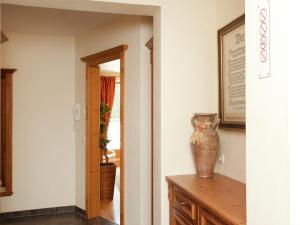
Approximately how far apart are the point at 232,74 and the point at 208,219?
1.09 m

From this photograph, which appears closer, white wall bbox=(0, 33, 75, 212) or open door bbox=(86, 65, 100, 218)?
open door bbox=(86, 65, 100, 218)

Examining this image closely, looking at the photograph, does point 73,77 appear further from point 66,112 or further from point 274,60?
point 274,60

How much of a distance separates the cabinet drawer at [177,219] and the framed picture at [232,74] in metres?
0.75

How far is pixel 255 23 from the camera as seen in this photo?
120cm

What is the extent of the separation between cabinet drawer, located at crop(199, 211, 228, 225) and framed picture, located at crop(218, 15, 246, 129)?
68 cm

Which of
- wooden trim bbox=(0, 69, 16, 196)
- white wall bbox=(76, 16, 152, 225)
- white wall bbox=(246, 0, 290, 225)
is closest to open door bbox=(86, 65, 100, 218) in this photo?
white wall bbox=(76, 16, 152, 225)

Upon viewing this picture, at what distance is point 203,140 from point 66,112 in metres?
2.78

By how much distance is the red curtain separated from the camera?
7.47m

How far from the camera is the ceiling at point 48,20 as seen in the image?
3397 millimetres

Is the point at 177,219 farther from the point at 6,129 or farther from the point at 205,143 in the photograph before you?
the point at 6,129

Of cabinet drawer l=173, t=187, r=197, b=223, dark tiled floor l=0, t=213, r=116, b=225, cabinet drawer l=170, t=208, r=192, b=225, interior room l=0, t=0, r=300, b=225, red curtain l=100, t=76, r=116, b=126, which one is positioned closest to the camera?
interior room l=0, t=0, r=300, b=225

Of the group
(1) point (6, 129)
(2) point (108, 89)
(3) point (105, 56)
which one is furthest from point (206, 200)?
(2) point (108, 89)

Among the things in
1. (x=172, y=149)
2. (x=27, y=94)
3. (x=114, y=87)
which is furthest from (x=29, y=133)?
(x=114, y=87)

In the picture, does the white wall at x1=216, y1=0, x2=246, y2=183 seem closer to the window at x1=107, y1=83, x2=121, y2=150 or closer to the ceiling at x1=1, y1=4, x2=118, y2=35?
the ceiling at x1=1, y1=4, x2=118, y2=35
